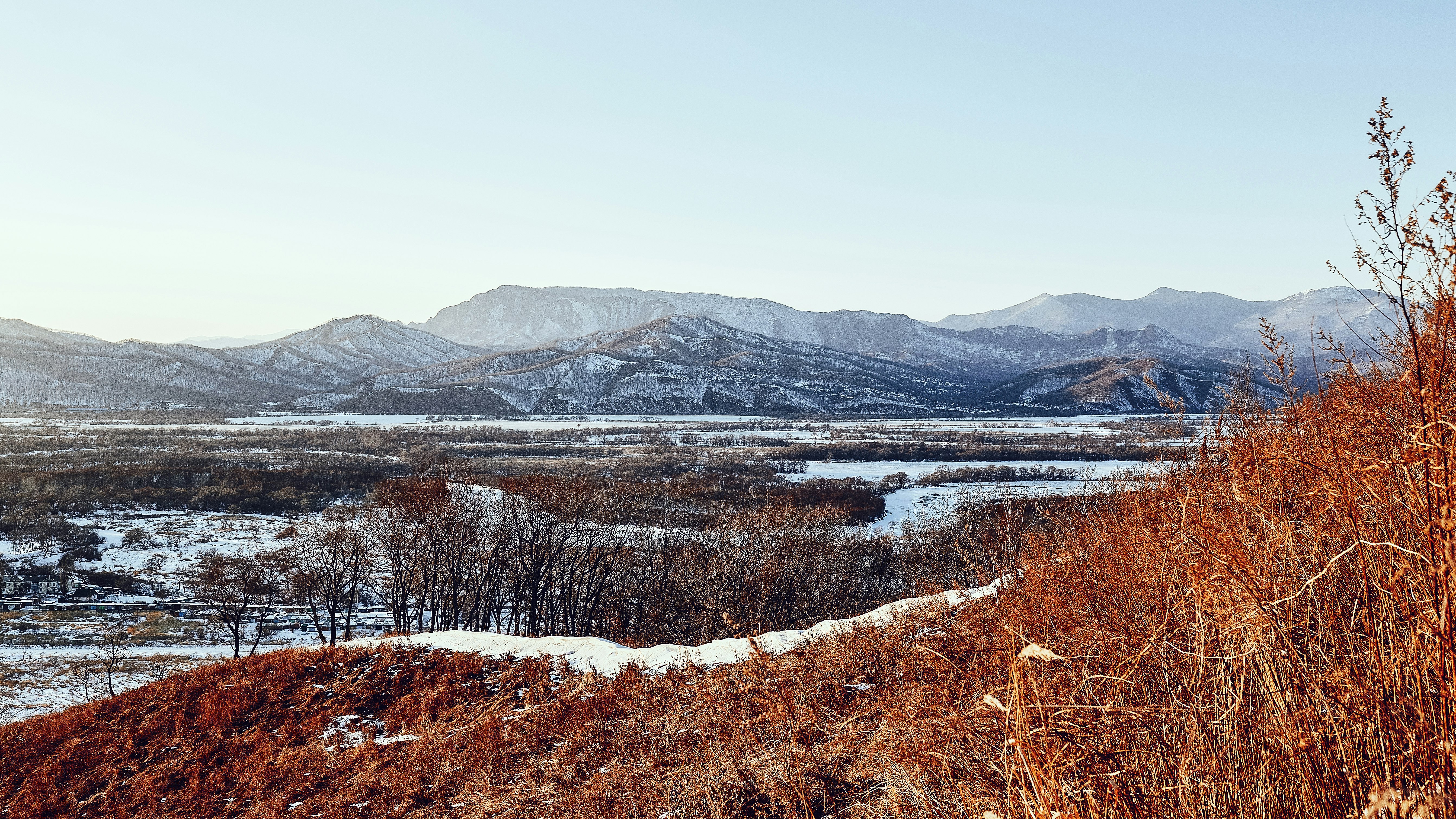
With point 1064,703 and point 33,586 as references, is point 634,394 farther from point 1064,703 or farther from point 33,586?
point 1064,703

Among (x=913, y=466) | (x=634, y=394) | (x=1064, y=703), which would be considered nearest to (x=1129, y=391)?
(x=913, y=466)

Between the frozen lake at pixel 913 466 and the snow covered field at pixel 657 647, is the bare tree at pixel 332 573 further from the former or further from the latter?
the frozen lake at pixel 913 466

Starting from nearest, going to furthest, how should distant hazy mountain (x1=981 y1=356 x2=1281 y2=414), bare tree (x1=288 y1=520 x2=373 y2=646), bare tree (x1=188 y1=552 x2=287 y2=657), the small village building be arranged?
bare tree (x1=288 y1=520 x2=373 y2=646), bare tree (x1=188 y1=552 x2=287 y2=657), the small village building, distant hazy mountain (x1=981 y1=356 x2=1281 y2=414)

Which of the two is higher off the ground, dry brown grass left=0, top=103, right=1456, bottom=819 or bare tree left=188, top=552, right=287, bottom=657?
dry brown grass left=0, top=103, right=1456, bottom=819

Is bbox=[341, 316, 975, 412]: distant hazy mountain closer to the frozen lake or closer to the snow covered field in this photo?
the frozen lake

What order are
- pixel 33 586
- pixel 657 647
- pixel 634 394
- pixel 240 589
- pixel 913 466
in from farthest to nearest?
pixel 634 394, pixel 913 466, pixel 33 586, pixel 240 589, pixel 657 647

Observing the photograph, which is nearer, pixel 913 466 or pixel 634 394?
pixel 913 466

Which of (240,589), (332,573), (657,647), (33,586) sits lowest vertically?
(240,589)

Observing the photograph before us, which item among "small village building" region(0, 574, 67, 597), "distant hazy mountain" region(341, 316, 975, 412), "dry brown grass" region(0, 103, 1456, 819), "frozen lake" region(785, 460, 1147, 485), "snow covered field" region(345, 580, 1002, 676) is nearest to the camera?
"dry brown grass" region(0, 103, 1456, 819)

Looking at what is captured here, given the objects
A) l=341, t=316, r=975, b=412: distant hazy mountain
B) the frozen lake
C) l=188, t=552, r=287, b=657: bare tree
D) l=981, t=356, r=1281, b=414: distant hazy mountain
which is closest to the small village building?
l=188, t=552, r=287, b=657: bare tree

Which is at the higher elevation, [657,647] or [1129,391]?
[1129,391]

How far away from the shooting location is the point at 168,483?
209 ft

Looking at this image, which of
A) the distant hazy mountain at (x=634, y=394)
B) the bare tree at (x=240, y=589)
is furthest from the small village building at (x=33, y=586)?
the distant hazy mountain at (x=634, y=394)

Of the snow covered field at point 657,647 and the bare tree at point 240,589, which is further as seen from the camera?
the bare tree at point 240,589
